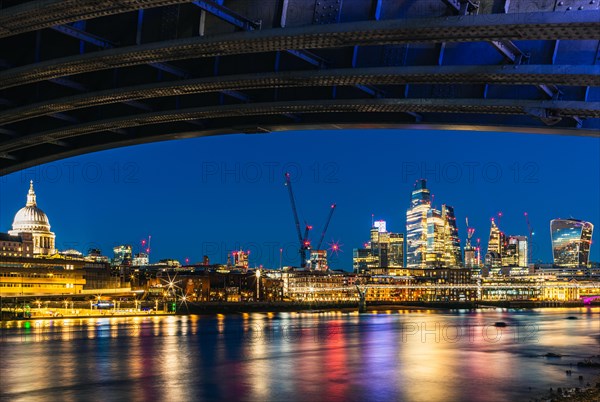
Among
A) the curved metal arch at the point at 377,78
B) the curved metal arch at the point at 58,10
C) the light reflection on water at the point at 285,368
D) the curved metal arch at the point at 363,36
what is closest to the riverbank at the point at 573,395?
the light reflection on water at the point at 285,368

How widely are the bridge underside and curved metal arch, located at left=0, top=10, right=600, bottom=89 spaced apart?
28 mm

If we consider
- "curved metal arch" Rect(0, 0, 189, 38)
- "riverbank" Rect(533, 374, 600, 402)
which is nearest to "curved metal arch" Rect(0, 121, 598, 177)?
"riverbank" Rect(533, 374, 600, 402)

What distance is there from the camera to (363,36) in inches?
611

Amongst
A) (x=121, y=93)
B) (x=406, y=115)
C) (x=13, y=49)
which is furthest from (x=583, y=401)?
(x=13, y=49)

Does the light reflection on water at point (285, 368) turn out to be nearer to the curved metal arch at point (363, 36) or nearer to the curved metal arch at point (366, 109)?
the curved metal arch at point (366, 109)

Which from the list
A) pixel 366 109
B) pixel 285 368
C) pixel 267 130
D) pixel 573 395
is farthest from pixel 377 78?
pixel 285 368

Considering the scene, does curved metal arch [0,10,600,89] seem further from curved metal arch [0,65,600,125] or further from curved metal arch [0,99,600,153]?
curved metal arch [0,99,600,153]

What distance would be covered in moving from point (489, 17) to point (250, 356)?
152 ft

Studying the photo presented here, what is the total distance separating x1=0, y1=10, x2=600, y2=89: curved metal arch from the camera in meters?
14.0

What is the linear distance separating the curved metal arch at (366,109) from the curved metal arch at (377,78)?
172cm

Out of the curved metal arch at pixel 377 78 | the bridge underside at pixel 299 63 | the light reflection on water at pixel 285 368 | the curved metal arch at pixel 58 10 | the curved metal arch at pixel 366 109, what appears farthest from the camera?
the light reflection on water at pixel 285 368

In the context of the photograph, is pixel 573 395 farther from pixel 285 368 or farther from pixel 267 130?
pixel 285 368

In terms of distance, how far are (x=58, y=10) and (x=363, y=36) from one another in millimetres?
6376

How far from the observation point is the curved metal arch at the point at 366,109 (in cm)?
1986
